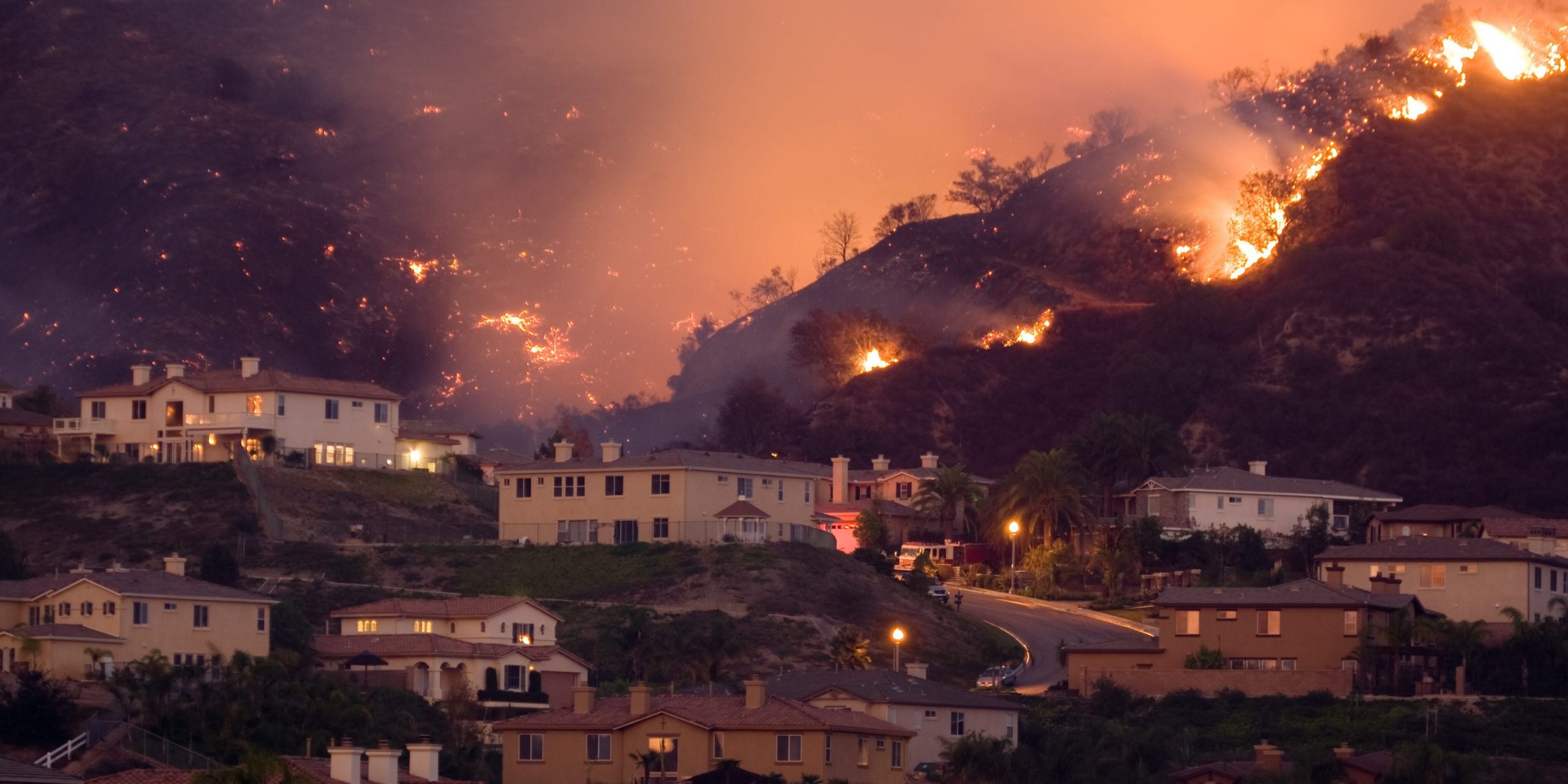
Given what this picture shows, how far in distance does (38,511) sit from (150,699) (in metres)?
41.6

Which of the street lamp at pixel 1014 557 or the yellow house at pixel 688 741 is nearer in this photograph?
the yellow house at pixel 688 741

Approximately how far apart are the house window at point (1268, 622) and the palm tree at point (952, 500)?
39.0 metres

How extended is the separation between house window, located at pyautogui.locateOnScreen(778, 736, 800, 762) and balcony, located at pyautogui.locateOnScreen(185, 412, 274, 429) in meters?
59.0

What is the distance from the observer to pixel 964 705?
75625mm

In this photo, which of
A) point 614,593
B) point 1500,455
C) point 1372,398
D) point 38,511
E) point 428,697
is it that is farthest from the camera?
point 1372,398

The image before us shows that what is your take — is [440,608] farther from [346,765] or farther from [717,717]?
[346,765]

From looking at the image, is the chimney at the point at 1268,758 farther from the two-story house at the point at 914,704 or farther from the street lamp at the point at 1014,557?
the street lamp at the point at 1014,557

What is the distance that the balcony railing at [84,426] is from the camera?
394ft

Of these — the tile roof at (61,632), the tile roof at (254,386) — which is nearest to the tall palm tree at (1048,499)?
the tile roof at (254,386)

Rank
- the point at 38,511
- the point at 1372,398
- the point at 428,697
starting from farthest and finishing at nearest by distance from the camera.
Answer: the point at 1372,398, the point at 38,511, the point at 428,697

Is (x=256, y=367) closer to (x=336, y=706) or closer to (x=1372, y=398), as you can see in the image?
(x=336, y=706)

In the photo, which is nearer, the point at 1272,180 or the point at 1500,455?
the point at 1500,455

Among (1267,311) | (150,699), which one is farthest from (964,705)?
(1267,311)

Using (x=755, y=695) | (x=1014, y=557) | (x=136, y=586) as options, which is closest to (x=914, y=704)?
(x=755, y=695)
